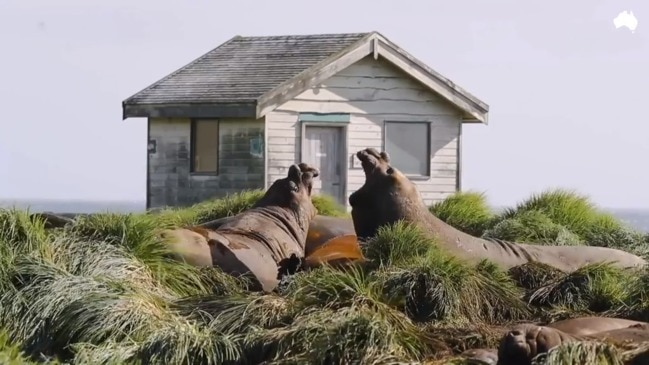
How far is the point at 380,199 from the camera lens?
1361 cm

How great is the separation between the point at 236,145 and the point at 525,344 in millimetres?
17958

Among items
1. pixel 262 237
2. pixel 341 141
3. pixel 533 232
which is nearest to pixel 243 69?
pixel 341 141

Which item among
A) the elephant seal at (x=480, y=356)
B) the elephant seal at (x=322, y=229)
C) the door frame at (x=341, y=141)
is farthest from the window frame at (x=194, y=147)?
the elephant seal at (x=480, y=356)

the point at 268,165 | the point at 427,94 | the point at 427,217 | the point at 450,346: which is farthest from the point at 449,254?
the point at 427,94

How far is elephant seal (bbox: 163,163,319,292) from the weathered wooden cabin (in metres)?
10.5

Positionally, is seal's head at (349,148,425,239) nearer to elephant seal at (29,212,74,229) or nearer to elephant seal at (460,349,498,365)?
elephant seal at (29,212,74,229)

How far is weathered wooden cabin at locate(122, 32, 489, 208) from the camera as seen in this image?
87.3 feet

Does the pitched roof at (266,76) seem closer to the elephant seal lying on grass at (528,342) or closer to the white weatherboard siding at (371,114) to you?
the white weatherboard siding at (371,114)

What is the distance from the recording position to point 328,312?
395 inches

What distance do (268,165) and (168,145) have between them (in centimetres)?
231

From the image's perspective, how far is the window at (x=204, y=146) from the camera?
27344 millimetres

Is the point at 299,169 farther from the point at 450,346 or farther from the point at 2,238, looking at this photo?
the point at 450,346

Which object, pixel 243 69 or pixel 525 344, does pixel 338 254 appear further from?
pixel 243 69

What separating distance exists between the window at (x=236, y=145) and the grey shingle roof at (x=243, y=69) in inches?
23.1
